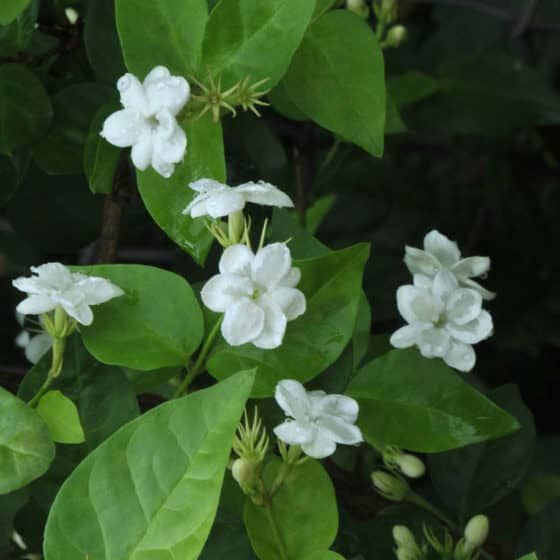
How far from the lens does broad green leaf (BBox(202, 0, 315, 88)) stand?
0.52 metres

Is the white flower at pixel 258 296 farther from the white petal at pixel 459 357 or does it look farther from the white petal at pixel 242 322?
the white petal at pixel 459 357

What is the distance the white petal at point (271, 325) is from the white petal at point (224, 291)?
1cm

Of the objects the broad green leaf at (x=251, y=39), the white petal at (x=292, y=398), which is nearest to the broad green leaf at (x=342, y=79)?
the broad green leaf at (x=251, y=39)

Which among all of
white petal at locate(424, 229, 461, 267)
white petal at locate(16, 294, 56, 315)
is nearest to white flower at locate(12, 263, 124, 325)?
white petal at locate(16, 294, 56, 315)

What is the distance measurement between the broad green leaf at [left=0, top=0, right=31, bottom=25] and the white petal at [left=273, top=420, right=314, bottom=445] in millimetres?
266

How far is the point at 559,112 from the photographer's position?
2.92 ft

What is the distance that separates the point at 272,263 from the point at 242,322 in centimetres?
3

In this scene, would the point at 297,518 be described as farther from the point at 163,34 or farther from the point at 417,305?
the point at 163,34

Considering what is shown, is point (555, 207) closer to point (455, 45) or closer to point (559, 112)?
point (455, 45)

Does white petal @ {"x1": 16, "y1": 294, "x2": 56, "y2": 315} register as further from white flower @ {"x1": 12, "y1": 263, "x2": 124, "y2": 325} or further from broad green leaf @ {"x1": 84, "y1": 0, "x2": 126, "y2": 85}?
broad green leaf @ {"x1": 84, "y1": 0, "x2": 126, "y2": 85}

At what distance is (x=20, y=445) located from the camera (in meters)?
0.47

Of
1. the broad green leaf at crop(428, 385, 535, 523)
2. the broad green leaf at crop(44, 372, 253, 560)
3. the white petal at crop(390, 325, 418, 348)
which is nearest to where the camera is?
the broad green leaf at crop(44, 372, 253, 560)

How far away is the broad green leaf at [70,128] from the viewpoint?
2.13ft

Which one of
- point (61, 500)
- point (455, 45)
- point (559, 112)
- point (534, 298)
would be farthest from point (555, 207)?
point (61, 500)
